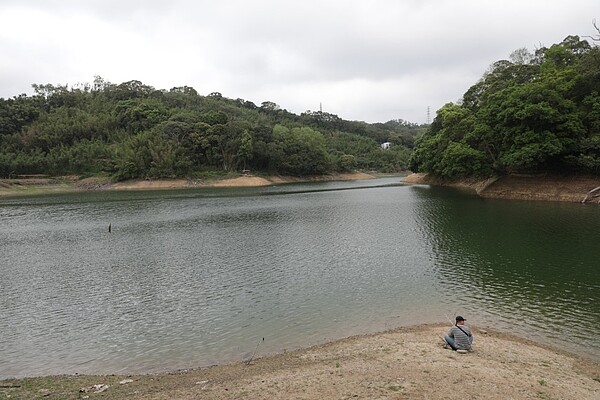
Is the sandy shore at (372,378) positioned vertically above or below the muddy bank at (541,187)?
below

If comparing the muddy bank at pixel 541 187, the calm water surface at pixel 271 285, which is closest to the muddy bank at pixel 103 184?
the calm water surface at pixel 271 285

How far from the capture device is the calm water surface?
1131 centimetres

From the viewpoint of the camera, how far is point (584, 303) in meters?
13.1

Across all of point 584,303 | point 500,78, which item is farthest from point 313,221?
point 500,78

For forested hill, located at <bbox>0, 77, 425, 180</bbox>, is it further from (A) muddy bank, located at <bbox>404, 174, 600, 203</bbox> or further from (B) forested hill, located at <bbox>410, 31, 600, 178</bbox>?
(A) muddy bank, located at <bbox>404, 174, 600, 203</bbox>

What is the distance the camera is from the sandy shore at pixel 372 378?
7379mm

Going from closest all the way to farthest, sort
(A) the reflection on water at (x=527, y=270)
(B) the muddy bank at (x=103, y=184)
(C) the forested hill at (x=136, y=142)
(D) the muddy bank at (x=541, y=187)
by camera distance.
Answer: (A) the reflection on water at (x=527, y=270), (D) the muddy bank at (x=541, y=187), (B) the muddy bank at (x=103, y=184), (C) the forested hill at (x=136, y=142)

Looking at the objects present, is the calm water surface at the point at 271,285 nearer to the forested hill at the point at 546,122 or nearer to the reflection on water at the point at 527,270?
the reflection on water at the point at 527,270

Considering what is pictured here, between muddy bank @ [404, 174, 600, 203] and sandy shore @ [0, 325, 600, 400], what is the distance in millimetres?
34977

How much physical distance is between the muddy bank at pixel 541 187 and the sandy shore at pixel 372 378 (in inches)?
1377

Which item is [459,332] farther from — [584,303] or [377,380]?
[584,303]

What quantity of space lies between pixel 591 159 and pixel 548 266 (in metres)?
25.9

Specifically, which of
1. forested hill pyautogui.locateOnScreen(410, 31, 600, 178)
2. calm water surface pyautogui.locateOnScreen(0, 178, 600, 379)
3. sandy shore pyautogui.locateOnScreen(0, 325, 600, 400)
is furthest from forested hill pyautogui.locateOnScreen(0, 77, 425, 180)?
sandy shore pyautogui.locateOnScreen(0, 325, 600, 400)

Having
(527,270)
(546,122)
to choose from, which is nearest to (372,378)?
(527,270)
